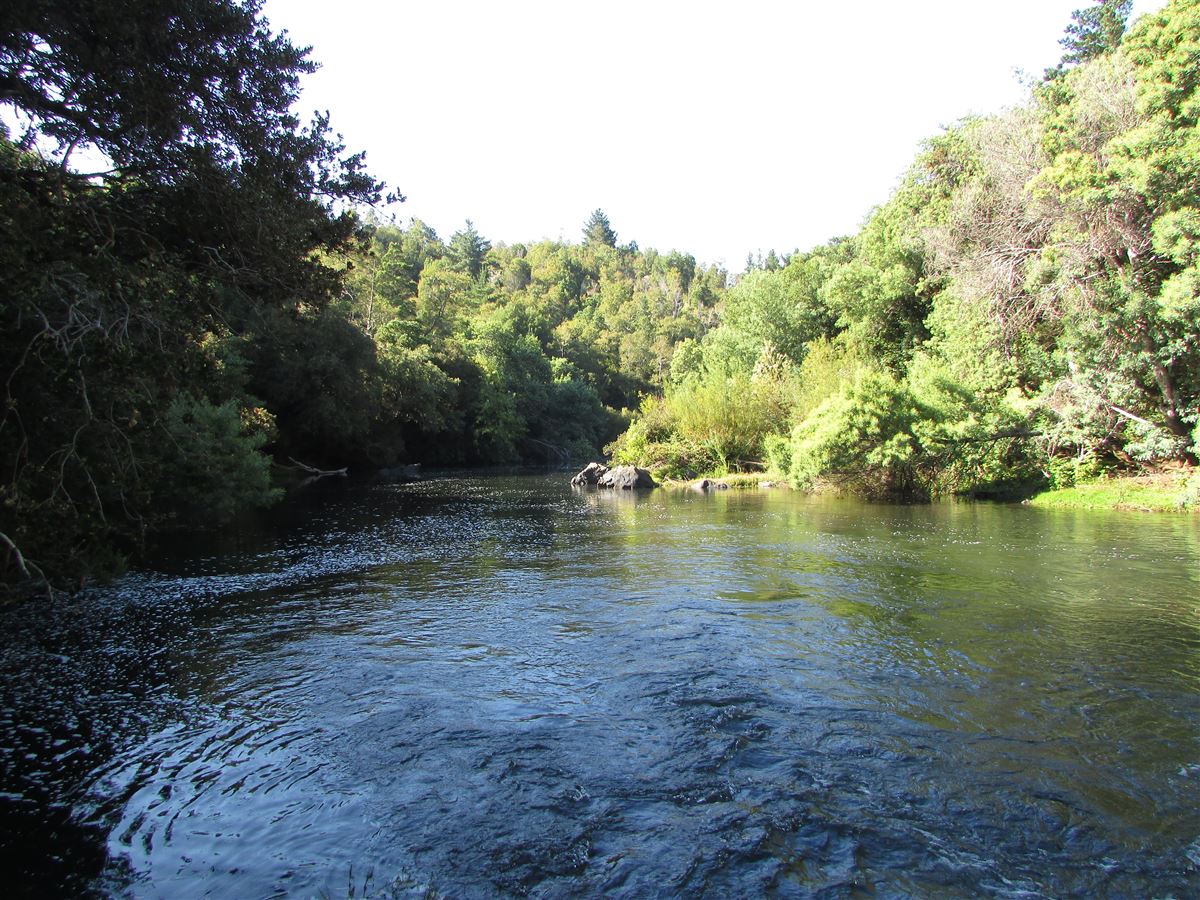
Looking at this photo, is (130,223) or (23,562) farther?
(130,223)

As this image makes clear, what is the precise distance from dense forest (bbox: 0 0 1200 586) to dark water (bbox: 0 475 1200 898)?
9.31 ft

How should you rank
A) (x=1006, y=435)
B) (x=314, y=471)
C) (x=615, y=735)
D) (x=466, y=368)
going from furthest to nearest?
(x=466, y=368) → (x=314, y=471) → (x=1006, y=435) → (x=615, y=735)

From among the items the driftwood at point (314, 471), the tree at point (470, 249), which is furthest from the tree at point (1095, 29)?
the tree at point (470, 249)

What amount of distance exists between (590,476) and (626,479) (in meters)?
2.73

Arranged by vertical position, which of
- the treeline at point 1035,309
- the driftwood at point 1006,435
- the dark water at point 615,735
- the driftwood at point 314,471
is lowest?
the dark water at point 615,735

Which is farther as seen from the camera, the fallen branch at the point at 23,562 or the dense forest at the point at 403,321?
the dense forest at the point at 403,321

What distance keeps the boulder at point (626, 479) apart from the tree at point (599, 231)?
146 meters

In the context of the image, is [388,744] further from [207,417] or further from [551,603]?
[207,417]

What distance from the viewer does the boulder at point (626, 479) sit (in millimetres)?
34656

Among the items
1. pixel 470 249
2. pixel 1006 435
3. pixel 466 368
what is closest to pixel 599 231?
pixel 470 249

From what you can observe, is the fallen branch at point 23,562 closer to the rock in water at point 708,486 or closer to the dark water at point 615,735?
the dark water at point 615,735

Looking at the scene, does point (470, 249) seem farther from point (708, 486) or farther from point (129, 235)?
point (129, 235)

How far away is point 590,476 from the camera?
1455 inches

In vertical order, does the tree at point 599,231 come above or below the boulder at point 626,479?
above
